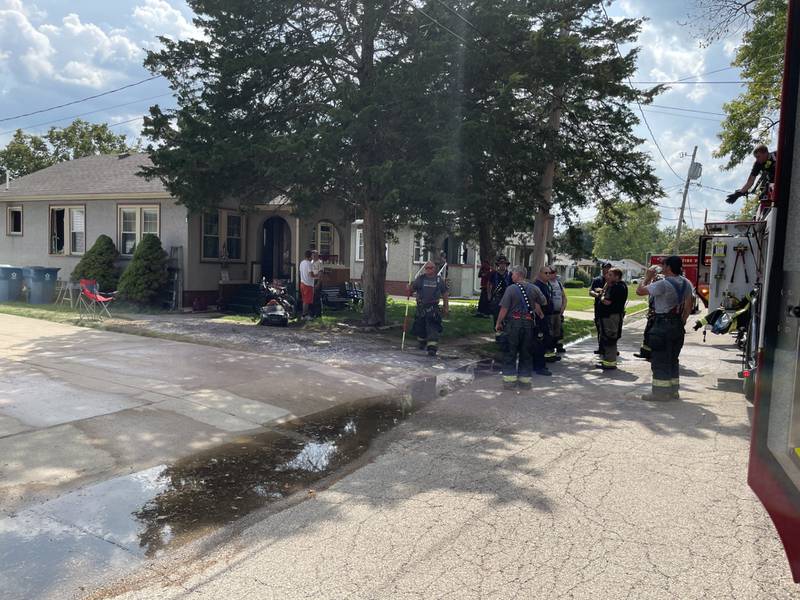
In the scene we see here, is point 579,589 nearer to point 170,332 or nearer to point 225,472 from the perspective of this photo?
point 225,472

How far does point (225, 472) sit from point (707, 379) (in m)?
8.49

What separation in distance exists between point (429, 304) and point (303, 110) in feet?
18.7

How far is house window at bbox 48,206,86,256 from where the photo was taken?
20500mm

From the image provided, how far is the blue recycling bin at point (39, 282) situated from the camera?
61.0ft

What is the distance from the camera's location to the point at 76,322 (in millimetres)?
14250

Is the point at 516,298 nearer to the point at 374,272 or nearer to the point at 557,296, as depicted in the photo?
the point at 557,296

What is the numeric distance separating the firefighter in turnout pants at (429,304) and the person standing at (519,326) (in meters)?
2.77

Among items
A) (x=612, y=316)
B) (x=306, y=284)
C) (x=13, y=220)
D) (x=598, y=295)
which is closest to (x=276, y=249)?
(x=306, y=284)

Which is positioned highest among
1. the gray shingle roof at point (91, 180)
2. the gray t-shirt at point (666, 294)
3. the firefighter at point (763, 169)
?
the gray shingle roof at point (91, 180)

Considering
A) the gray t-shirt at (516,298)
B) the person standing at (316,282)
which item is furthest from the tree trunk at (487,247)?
the gray t-shirt at (516,298)

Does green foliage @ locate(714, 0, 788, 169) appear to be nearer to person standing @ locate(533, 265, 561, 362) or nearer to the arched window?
person standing @ locate(533, 265, 561, 362)

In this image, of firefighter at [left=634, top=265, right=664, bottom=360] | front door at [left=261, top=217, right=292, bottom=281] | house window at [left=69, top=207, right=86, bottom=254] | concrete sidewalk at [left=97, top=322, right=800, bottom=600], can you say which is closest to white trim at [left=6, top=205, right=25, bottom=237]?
house window at [left=69, top=207, right=86, bottom=254]

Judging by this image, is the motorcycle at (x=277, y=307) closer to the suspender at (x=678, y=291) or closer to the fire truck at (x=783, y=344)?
the suspender at (x=678, y=291)

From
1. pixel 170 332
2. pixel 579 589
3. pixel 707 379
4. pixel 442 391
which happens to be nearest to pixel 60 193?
pixel 170 332
